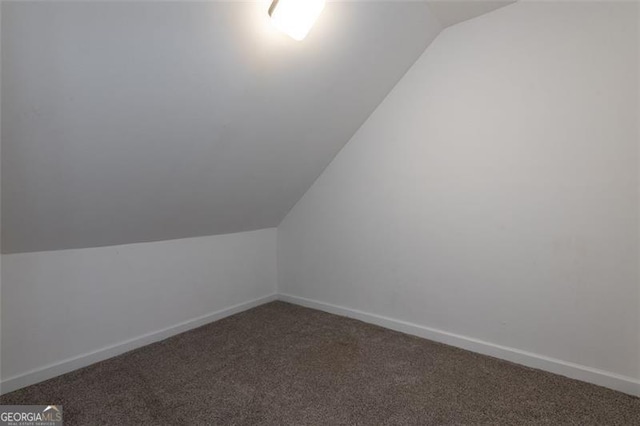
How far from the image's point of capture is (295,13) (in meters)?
1.41

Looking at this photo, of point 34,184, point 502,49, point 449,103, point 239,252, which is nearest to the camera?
point 34,184

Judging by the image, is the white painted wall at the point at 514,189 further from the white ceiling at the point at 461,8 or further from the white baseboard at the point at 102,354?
the white baseboard at the point at 102,354

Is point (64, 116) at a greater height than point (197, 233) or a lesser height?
greater

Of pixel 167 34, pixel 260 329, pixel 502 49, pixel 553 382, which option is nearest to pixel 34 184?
pixel 167 34

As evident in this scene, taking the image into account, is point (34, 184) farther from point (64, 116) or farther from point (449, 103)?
point (449, 103)

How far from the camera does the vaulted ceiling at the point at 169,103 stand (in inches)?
49.5

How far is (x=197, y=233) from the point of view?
8.60ft

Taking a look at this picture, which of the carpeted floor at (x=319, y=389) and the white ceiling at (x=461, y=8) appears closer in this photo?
the carpeted floor at (x=319, y=389)

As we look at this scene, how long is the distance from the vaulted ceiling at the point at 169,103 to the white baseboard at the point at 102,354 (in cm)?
65

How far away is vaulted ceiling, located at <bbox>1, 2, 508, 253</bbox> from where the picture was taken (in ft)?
4.12

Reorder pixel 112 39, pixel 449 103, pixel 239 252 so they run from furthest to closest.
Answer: pixel 239 252
pixel 449 103
pixel 112 39

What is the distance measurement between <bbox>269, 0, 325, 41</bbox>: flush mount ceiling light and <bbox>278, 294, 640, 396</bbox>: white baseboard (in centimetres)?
200

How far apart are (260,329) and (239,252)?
0.71 m

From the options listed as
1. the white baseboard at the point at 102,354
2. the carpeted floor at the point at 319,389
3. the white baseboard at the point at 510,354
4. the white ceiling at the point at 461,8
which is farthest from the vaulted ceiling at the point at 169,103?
the white baseboard at the point at 510,354
